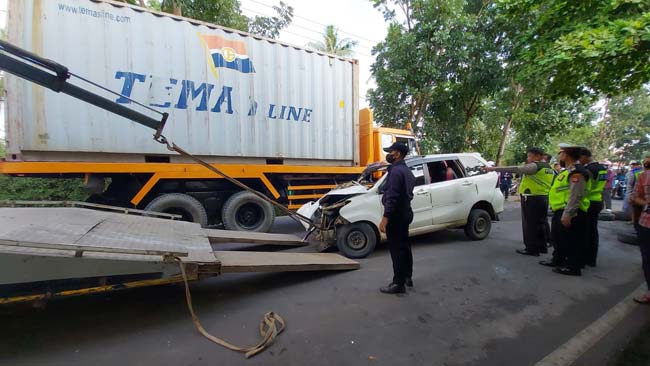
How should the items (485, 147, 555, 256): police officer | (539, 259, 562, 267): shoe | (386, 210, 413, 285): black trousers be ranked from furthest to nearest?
(485, 147, 555, 256): police officer → (539, 259, 562, 267): shoe → (386, 210, 413, 285): black trousers

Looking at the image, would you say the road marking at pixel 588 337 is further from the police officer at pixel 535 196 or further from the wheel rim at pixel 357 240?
the wheel rim at pixel 357 240

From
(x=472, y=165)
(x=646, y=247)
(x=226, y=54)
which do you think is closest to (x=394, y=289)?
(x=646, y=247)

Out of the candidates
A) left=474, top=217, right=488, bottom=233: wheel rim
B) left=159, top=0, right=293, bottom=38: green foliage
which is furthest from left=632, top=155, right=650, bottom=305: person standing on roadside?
left=159, top=0, right=293, bottom=38: green foliage

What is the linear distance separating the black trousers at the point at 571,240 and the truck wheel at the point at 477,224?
1374mm

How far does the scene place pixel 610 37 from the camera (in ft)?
10.9

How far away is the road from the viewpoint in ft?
7.04

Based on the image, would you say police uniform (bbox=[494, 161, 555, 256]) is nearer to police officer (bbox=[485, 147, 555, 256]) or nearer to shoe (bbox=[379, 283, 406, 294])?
police officer (bbox=[485, 147, 555, 256])

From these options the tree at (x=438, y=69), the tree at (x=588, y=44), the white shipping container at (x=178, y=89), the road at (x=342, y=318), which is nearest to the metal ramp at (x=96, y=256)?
the road at (x=342, y=318)

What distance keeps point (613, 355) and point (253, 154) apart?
5.37m

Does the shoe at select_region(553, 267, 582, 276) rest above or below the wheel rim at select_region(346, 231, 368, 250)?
below

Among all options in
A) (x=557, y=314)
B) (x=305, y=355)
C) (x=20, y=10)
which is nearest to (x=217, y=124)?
(x=20, y=10)

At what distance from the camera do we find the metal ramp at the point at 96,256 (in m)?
2.01

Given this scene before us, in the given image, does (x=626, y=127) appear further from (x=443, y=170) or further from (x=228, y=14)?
(x=228, y=14)

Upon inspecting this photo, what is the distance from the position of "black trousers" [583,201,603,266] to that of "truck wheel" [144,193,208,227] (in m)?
5.80
